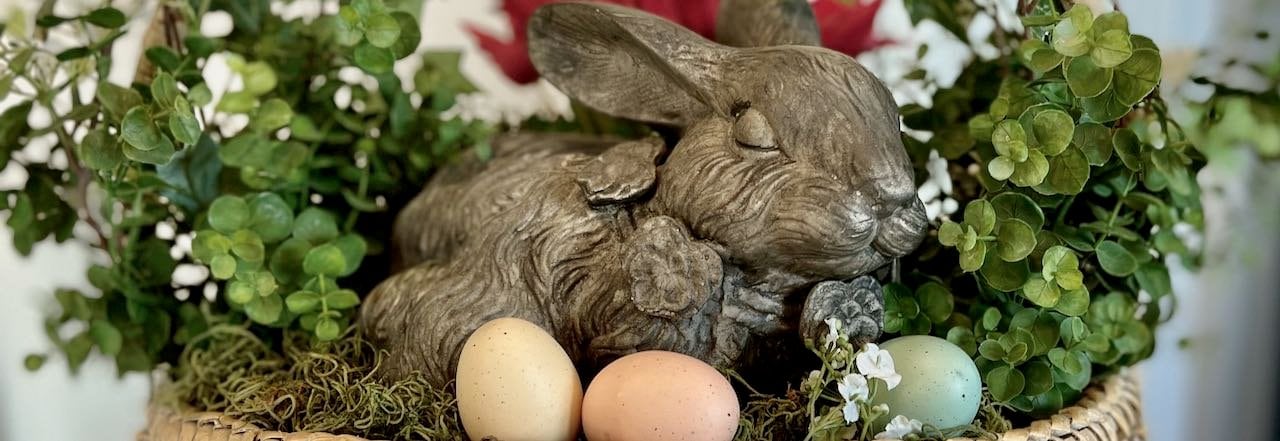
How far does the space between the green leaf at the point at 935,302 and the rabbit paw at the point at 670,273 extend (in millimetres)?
149

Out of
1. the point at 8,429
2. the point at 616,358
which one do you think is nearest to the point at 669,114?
the point at 616,358

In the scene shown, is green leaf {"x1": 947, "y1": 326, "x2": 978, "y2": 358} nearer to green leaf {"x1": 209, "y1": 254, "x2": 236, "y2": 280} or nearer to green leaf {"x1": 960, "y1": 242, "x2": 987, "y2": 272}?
green leaf {"x1": 960, "y1": 242, "x2": 987, "y2": 272}

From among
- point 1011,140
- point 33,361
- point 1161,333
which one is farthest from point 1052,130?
point 1161,333

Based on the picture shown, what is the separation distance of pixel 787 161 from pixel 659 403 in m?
0.15

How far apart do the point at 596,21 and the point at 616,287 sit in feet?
0.60

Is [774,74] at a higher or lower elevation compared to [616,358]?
higher

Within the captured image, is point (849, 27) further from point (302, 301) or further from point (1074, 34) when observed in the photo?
point (302, 301)

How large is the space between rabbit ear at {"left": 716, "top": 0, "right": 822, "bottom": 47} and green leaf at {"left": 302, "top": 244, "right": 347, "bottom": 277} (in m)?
0.31

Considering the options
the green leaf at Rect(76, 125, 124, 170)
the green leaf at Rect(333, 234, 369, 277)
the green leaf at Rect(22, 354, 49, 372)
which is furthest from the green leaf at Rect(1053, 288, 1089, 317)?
the green leaf at Rect(22, 354, 49, 372)

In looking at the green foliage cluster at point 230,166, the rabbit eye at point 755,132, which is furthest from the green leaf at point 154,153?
the rabbit eye at point 755,132

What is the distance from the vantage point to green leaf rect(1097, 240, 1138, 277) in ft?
2.13

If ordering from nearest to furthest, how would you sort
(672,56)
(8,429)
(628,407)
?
(628,407)
(672,56)
(8,429)

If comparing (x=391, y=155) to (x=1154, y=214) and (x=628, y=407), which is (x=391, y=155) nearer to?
(x=628, y=407)

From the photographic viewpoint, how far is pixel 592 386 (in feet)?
1.76
